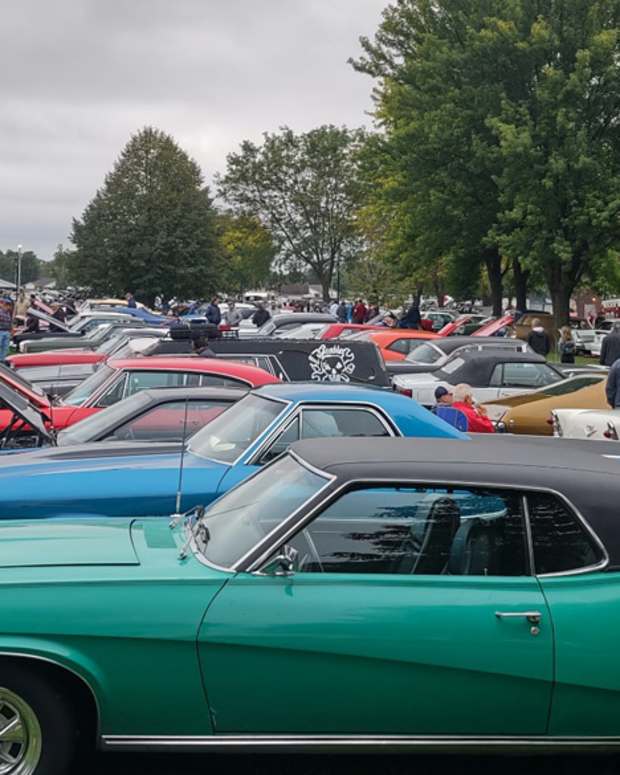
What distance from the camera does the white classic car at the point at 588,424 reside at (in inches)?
446

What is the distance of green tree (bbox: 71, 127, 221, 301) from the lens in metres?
63.7

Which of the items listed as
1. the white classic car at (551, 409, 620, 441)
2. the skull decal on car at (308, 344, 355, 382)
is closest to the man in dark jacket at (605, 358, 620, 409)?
the white classic car at (551, 409, 620, 441)

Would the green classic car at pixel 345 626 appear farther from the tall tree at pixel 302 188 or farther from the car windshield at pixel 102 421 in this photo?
the tall tree at pixel 302 188

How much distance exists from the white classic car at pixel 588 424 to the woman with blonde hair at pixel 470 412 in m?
0.82

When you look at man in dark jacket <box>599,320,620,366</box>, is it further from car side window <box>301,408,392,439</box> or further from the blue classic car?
car side window <box>301,408,392,439</box>

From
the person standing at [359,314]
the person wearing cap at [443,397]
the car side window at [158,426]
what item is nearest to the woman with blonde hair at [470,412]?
the person wearing cap at [443,397]

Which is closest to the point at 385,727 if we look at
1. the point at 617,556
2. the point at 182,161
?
the point at 617,556

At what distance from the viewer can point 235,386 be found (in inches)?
410

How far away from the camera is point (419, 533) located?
4445 mm

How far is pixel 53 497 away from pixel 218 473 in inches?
42.6

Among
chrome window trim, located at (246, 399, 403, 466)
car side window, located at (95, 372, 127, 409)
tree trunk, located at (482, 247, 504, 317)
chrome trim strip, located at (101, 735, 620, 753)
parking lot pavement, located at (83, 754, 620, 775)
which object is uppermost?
tree trunk, located at (482, 247, 504, 317)

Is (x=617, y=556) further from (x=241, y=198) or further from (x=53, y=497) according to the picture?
(x=241, y=198)

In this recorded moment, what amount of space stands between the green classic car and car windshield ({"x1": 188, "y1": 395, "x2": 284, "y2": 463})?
2.59m

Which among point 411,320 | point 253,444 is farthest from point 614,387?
point 411,320
